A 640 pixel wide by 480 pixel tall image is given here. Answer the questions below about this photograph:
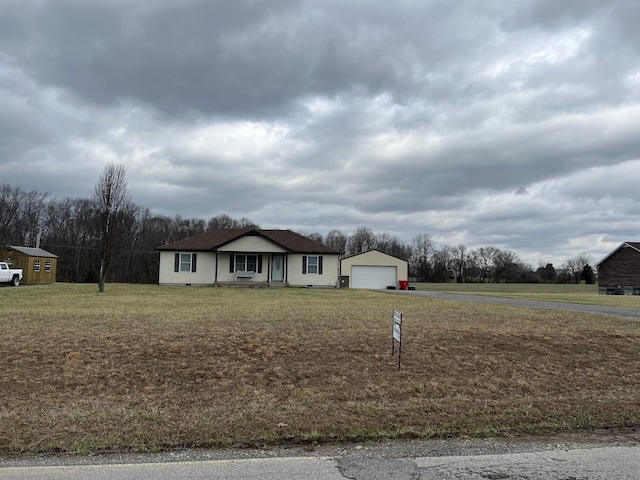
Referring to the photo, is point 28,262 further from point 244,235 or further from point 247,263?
point 244,235

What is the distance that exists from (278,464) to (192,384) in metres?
2.92

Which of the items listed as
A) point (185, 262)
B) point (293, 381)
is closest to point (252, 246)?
point (185, 262)

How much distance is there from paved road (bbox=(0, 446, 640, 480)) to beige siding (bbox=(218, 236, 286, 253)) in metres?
28.3

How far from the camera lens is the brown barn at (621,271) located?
4647 cm

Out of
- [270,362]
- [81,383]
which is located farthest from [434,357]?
[81,383]

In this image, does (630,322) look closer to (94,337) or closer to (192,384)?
(192,384)

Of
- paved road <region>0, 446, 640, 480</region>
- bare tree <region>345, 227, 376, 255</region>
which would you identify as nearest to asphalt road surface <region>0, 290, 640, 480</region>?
paved road <region>0, 446, 640, 480</region>

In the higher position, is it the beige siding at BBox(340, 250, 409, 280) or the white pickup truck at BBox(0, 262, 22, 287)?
the beige siding at BBox(340, 250, 409, 280)

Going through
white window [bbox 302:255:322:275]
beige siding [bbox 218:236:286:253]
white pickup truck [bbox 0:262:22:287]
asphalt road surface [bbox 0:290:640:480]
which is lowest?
asphalt road surface [bbox 0:290:640:480]

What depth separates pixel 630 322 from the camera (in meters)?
12.8

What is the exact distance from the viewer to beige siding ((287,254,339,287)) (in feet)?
112

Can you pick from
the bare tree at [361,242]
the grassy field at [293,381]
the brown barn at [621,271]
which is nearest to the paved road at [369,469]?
the grassy field at [293,381]

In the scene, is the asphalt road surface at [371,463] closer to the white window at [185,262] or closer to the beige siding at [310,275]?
the beige siding at [310,275]

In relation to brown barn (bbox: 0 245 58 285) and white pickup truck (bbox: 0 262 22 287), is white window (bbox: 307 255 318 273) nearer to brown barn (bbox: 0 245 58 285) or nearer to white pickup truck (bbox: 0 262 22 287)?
white pickup truck (bbox: 0 262 22 287)
